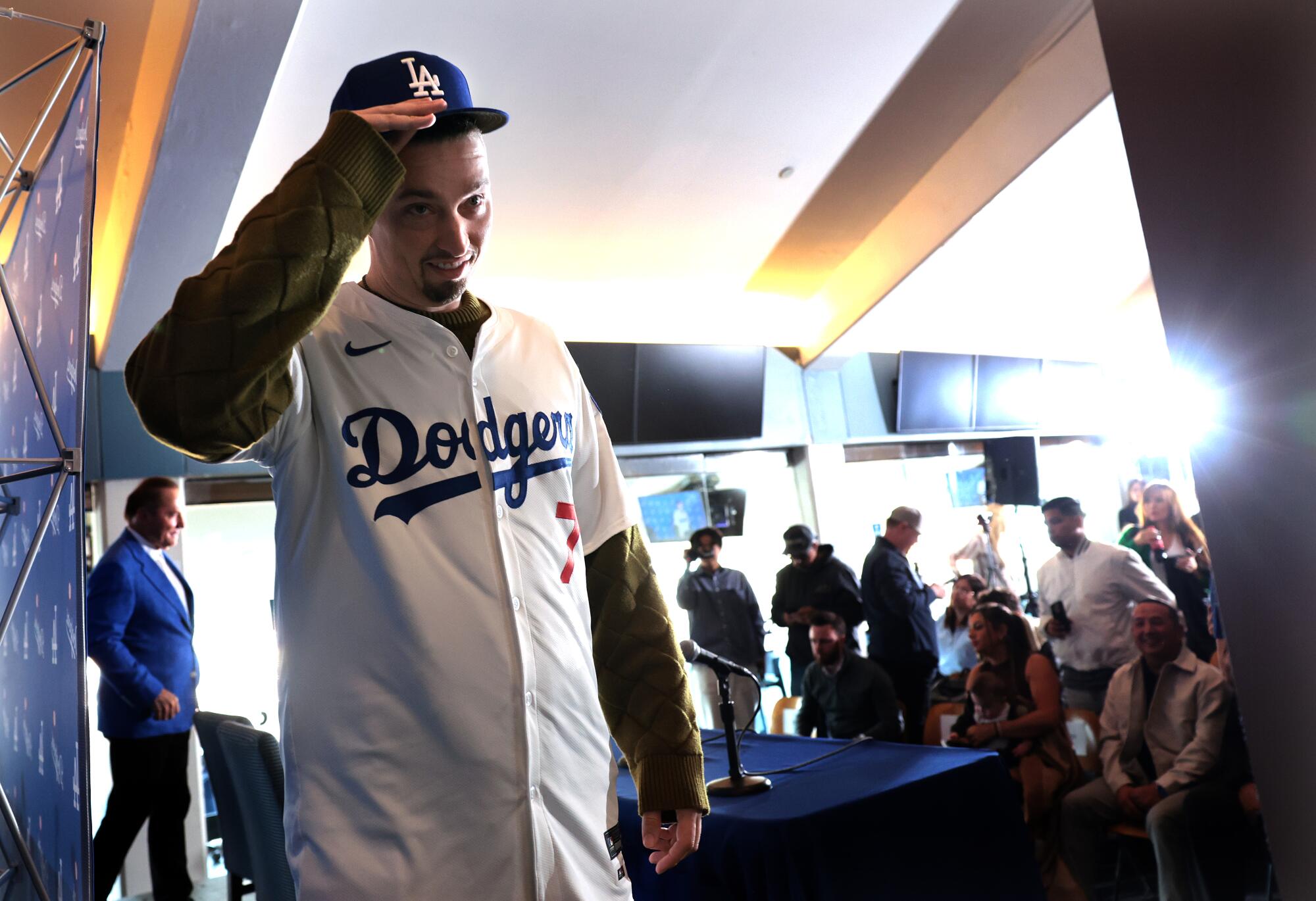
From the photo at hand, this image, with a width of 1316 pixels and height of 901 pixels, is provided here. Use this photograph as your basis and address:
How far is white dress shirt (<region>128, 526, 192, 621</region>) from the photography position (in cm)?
384

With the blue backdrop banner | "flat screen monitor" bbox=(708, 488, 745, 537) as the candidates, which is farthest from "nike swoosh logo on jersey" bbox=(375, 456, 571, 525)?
"flat screen monitor" bbox=(708, 488, 745, 537)

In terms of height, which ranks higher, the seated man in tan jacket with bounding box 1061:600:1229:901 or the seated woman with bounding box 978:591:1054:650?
the seated woman with bounding box 978:591:1054:650

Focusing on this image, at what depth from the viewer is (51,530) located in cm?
218

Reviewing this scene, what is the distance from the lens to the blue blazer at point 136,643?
3.66m

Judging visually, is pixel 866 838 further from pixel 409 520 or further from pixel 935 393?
pixel 935 393

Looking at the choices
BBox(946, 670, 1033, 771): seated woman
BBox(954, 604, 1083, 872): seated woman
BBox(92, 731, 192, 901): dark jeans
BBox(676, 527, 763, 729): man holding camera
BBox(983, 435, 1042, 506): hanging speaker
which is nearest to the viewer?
BBox(954, 604, 1083, 872): seated woman

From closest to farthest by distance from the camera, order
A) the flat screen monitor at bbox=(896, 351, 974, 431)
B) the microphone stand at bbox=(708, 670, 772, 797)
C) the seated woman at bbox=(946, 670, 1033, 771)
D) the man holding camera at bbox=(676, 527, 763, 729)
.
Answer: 1. the microphone stand at bbox=(708, 670, 772, 797)
2. the seated woman at bbox=(946, 670, 1033, 771)
3. the man holding camera at bbox=(676, 527, 763, 729)
4. the flat screen monitor at bbox=(896, 351, 974, 431)

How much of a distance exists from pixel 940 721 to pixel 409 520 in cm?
334

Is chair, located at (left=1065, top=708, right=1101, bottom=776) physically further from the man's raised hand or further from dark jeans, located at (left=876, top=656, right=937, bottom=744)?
the man's raised hand

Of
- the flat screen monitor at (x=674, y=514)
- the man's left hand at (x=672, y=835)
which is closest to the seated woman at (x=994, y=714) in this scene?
the man's left hand at (x=672, y=835)

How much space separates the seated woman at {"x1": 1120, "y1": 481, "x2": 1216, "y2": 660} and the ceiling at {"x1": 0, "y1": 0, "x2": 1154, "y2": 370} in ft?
6.01

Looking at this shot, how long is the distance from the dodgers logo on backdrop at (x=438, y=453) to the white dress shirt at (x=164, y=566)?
10.5 ft

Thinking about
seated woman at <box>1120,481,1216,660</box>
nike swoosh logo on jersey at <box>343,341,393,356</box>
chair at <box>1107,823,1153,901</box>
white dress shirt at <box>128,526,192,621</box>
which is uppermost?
white dress shirt at <box>128,526,192,621</box>

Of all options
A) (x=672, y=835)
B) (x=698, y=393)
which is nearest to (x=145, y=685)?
(x=672, y=835)
